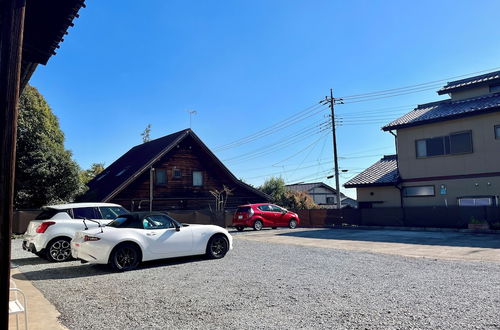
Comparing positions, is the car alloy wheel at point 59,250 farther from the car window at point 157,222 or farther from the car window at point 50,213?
the car window at point 157,222

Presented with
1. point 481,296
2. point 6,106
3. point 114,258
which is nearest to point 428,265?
point 481,296

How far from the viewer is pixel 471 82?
883 inches

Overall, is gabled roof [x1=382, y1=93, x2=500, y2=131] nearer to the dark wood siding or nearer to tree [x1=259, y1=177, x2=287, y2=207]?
the dark wood siding

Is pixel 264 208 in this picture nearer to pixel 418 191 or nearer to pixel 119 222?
pixel 418 191

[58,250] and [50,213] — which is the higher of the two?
[50,213]

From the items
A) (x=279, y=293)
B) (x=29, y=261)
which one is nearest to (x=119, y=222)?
(x=29, y=261)

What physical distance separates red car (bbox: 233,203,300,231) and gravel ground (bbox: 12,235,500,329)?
11341mm

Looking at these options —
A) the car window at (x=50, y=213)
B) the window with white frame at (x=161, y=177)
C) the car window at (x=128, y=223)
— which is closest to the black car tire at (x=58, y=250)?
the car window at (x=50, y=213)

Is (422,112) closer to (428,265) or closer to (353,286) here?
(428,265)

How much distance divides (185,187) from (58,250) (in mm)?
16796

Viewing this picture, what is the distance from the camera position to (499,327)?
4.38 meters

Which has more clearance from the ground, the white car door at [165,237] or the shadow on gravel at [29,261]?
the white car door at [165,237]

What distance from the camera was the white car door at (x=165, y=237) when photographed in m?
9.20

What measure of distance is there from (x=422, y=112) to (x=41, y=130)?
79.0 ft
